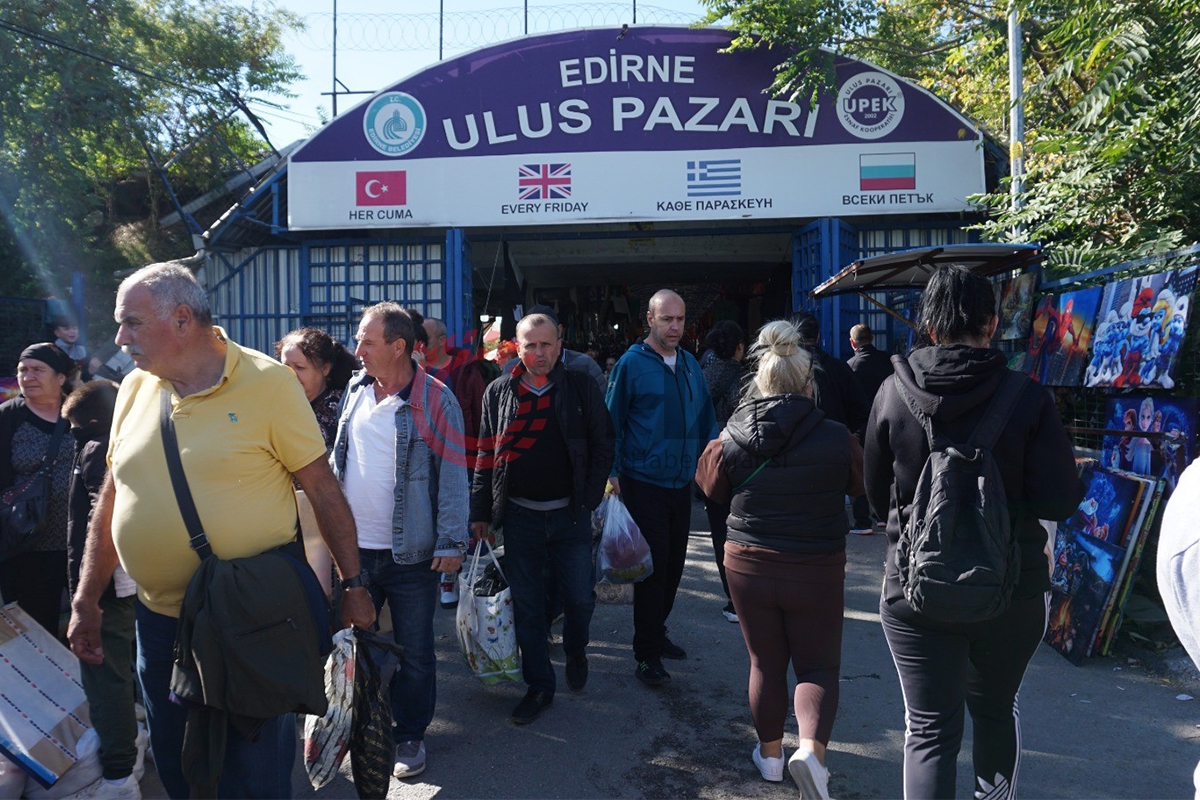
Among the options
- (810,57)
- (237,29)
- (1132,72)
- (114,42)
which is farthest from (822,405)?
(237,29)

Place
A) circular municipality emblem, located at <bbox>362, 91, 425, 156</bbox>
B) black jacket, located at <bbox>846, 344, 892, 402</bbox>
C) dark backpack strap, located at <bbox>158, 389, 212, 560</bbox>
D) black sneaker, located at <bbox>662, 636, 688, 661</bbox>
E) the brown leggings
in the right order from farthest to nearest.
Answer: circular municipality emblem, located at <bbox>362, 91, 425, 156</bbox> < black jacket, located at <bbox>846, 344, 892, 402</bbox> < black sneaker, located at <bbox>662, 636, 688, 661</bbox> < the brown leggings < dark backpack strap, located at <bbox>158, 389, 212, 560</bbox>

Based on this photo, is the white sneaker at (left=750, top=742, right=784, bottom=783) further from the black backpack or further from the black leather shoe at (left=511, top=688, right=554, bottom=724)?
the black backpack

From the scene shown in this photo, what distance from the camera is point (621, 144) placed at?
963 cm

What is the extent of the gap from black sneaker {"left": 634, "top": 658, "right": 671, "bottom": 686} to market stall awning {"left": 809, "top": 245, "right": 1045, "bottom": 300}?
379cm

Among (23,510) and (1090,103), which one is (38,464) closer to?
(23,510)

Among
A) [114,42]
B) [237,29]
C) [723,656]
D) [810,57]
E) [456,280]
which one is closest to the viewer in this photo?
[723,656]

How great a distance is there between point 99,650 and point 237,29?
16779mm

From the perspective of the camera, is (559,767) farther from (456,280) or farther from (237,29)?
(237,29)

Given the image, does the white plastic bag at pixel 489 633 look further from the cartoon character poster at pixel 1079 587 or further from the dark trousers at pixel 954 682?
the cartoon character poster at pixel 1079 587

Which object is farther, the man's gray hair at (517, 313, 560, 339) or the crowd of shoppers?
the man's gray hair at (517, 313, 560, 339)

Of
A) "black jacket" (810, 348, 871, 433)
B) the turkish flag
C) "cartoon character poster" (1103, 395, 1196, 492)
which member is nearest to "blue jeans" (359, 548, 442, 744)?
"black jacket" (810, 348, 871, 433)

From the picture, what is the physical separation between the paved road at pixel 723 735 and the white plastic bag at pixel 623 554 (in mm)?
630

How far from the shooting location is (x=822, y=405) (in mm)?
6324

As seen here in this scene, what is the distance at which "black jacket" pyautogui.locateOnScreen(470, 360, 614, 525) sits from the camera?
426 cm
